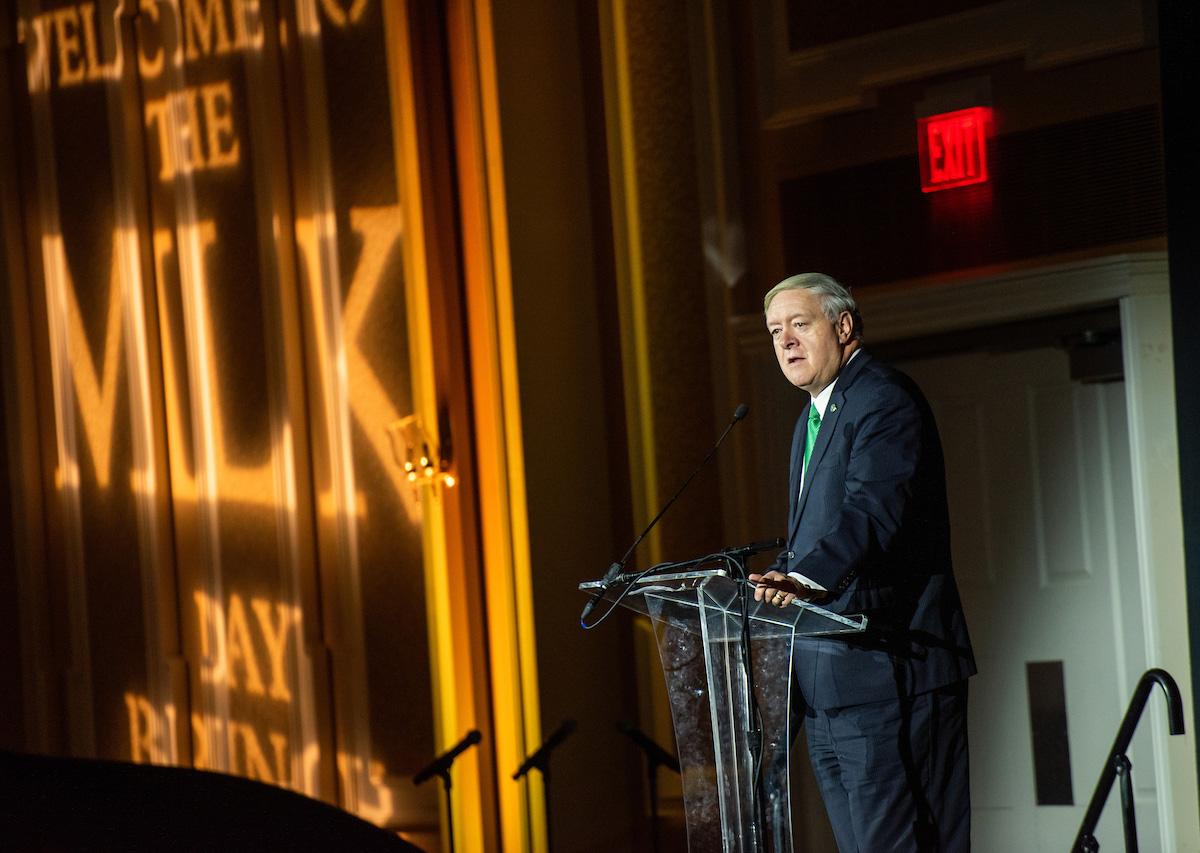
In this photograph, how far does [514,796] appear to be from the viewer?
4.36 meters

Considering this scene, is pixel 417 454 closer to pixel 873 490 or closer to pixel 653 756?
pixel 653 756

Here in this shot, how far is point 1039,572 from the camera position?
12.4ft

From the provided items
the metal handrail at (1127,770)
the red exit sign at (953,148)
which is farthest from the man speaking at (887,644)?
the red exit sign at (953,148)

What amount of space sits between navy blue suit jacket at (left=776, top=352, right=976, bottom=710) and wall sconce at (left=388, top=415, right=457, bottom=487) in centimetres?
219

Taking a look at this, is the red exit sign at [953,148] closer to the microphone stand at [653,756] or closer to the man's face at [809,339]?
the man's face at [809,339]

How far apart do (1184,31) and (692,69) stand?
58.2 inches

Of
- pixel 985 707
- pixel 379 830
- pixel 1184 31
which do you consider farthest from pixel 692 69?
pixel 379 830

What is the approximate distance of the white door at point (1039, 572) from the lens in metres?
3.68

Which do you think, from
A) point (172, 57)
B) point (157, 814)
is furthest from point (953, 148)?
point (157, 814)

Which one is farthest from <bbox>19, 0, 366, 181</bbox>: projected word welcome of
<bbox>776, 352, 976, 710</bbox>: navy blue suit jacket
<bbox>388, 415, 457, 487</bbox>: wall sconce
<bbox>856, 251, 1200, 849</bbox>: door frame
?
<bbox>776, 352, 976, 710</bbox>: navy blue suit jacket

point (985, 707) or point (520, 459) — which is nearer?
point (985, 707)

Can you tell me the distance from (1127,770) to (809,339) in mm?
1153

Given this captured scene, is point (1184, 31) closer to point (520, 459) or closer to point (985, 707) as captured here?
point (985, 707)

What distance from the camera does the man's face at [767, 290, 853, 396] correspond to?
2.60 meters
